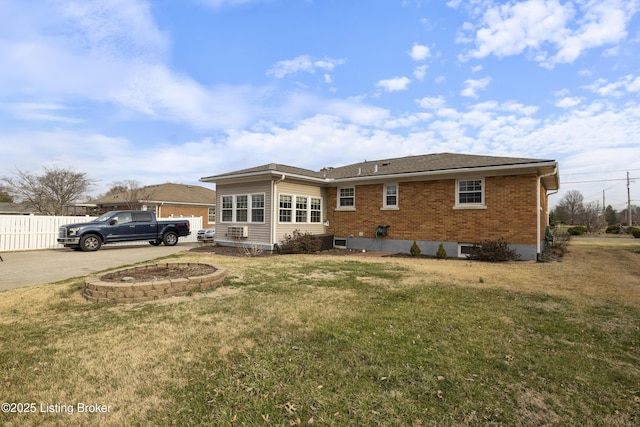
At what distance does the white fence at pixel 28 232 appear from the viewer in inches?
594

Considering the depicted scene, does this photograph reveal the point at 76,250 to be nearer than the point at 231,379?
No

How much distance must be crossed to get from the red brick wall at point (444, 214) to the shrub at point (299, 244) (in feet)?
7.29

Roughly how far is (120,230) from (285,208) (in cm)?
819

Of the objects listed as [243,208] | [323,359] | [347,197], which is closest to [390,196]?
[347,197]

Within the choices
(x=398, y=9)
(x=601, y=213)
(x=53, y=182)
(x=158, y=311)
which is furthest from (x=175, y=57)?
(x=601, y=213)

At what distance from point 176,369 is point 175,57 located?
1222 centimetres

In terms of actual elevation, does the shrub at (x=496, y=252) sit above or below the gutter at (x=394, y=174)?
below

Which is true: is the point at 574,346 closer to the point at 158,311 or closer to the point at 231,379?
A: the point at 231,379

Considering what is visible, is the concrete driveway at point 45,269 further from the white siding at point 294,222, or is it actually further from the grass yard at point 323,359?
the white siding at point 294,222

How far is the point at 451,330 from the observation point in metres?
4.41

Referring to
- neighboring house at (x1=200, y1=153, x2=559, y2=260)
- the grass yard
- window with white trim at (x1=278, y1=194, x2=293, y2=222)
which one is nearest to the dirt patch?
the grass yard

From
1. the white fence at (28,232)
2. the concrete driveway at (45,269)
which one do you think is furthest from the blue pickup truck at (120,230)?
the white fence at (28,232)

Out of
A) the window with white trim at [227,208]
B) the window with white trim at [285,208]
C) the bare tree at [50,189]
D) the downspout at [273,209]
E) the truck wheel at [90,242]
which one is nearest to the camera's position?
the downspout at [273,209]

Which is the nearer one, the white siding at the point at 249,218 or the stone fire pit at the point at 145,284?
the stone fire pit at the point at 145,284
